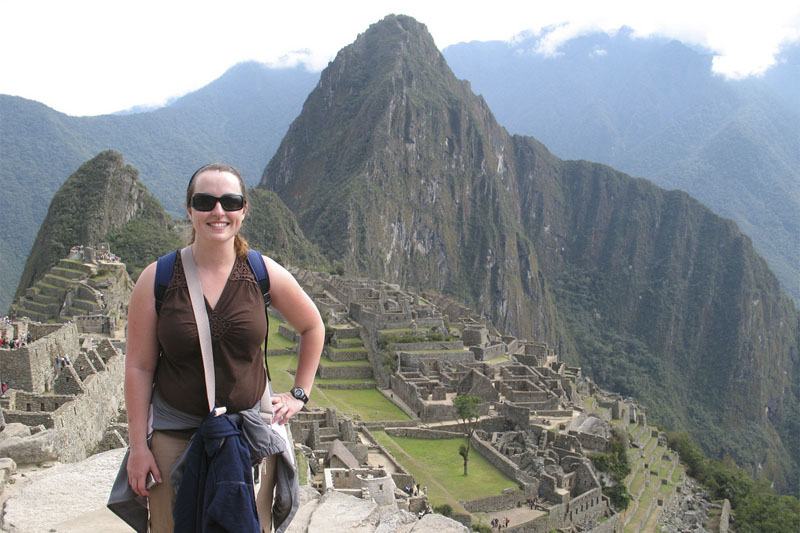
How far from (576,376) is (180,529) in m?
45.9

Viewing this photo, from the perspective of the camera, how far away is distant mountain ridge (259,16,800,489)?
142 meters

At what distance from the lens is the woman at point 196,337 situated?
14.5 ft

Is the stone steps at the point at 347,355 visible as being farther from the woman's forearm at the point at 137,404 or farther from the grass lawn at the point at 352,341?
the woman's forearm at the point at 137,404

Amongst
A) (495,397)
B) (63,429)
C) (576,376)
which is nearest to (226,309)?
(63,429)

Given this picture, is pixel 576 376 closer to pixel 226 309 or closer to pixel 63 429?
pixel 63 429

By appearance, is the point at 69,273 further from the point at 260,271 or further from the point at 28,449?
the point at 260,271

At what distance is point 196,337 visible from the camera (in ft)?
14.3

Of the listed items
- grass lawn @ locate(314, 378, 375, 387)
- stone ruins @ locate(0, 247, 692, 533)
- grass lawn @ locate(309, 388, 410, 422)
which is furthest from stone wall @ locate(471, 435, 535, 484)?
grass lawn @ locate(314, 378, 375, 387)

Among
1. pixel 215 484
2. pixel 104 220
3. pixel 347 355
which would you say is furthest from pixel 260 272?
pixel 104 220

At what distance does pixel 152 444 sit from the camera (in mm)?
4590

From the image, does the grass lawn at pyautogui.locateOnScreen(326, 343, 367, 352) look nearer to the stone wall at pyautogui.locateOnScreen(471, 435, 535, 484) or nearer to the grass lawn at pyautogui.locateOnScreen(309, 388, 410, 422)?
the grass lawn at pyautogui.locateOnScreen(309, 388, 410, 422)

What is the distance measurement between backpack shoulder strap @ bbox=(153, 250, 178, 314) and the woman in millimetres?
31

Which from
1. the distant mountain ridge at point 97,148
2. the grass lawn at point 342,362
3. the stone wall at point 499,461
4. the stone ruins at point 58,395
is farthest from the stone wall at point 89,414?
the distant mountain ridge at point 97,148

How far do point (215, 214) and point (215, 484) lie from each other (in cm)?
170
